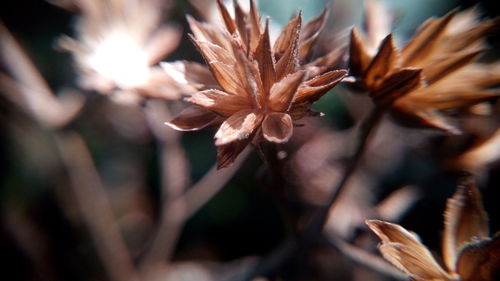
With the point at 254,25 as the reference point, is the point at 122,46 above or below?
above

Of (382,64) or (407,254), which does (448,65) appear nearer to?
(382,64)

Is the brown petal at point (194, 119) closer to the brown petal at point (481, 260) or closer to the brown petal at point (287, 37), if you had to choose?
the brown petal at point (287, 37)

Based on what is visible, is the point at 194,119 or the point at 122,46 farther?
the point at 122,46

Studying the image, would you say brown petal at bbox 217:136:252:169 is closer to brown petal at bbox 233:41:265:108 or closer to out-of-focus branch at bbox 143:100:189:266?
brown petal at bbox 233:41:265:108

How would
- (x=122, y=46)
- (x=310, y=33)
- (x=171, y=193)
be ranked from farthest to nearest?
1. (x=171, y=193)
2. (x=122, y=46)
3. (x=310, y=33)

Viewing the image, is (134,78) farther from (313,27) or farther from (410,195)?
(410,195)

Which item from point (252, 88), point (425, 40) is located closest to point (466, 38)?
point (425, 40)

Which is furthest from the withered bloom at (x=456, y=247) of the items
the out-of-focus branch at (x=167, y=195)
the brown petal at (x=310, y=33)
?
the out-of-focus branch at (x=167, y=195)
